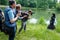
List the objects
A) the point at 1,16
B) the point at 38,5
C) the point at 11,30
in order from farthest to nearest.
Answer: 1. the point at 38,5
2. the point at 1,16
3. the point at 11,30

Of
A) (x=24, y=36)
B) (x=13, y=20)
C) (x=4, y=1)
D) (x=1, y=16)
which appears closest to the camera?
A: (x=13, y=20)

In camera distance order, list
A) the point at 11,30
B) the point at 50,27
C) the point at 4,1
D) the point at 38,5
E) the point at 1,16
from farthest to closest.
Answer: the point at 38,5 → the point at 4,1 → the point at 50,27 → the point at 1,16 → the point at 11,30

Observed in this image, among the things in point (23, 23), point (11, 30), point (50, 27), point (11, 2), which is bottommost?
point (50, 27)

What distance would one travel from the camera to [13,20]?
4867 mm

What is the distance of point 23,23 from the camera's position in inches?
324

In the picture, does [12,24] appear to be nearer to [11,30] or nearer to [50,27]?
[11,30]

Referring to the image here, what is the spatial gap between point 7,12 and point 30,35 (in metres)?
3.51

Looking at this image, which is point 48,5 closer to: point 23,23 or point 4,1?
point 4,1

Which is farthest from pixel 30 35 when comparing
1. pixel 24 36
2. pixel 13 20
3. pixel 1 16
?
pixel 13 20

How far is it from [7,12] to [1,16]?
1245mm

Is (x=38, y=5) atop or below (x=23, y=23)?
below

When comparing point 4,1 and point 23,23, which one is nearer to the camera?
point 23,23

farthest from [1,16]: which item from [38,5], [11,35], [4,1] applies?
[38,5]

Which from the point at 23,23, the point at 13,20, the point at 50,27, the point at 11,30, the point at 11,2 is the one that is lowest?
the point at 50,27
